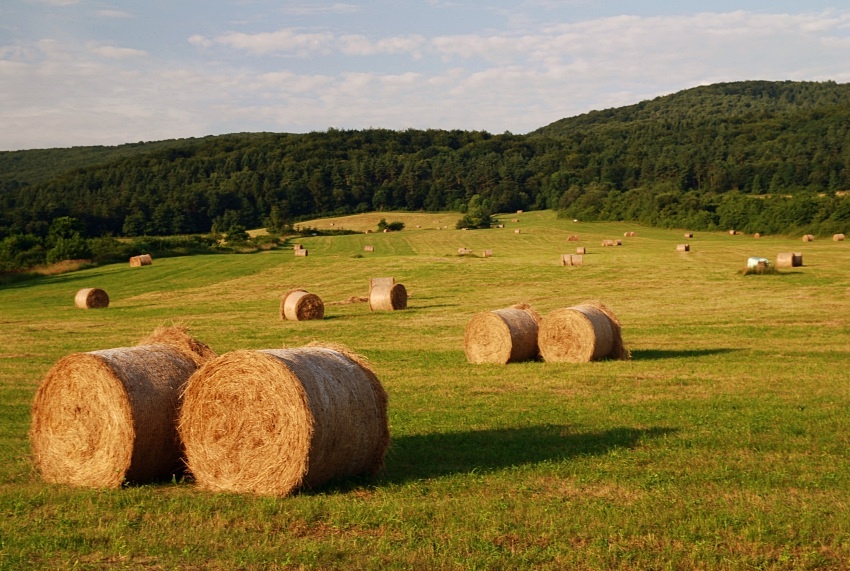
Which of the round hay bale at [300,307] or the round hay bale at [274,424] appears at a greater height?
the round hay bale at [274,424]

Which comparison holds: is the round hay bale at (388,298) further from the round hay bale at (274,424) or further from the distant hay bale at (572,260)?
the round hay bale at (274,424)

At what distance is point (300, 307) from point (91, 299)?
13107 millimetres

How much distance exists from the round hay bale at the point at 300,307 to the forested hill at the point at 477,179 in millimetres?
54444

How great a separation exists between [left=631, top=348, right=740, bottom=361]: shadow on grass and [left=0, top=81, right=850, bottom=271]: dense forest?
56.7 meters

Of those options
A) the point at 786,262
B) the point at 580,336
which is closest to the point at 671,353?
the point at 580,336

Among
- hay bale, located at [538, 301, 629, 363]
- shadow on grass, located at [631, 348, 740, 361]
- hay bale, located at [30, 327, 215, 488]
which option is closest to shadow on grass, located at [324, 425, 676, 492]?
hay bale, located at [30, 327, 215, 488]

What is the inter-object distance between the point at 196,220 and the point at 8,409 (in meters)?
95.5

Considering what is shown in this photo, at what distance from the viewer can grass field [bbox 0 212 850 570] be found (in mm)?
7438

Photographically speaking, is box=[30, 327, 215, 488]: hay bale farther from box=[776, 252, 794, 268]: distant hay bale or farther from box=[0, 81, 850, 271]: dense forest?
box=[0, 81, 850, 271]: dense forest

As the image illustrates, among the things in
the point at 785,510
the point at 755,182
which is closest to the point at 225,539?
the point at 785,510

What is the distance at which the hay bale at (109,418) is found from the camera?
377 inches

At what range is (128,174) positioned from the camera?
129 m

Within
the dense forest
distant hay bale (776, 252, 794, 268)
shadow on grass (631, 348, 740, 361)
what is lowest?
shadow on grass (631, 348, 740, 361)

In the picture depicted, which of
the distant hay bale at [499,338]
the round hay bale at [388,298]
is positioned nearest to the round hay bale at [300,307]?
the round hay bale at [388,298]
